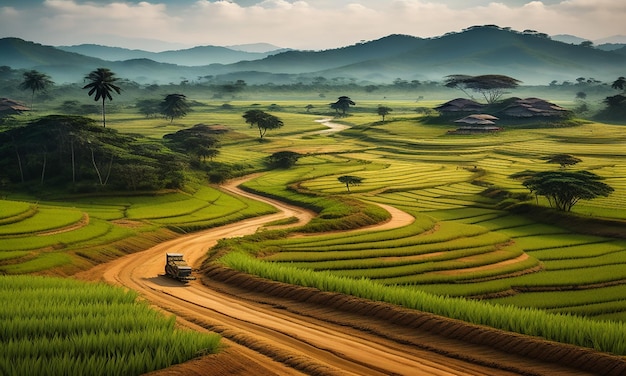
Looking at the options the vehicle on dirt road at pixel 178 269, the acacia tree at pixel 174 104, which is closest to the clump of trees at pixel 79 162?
the vehicle on dirt road at pixel 178 269

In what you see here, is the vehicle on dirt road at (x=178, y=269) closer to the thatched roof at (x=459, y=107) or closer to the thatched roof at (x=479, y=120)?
the thatched roof at (x=479, y=120)

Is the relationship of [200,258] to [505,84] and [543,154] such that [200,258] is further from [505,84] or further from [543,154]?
[505,84]

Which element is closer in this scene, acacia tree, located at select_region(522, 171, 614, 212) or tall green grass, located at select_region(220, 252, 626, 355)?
tall green grass, located at select_region(220, 252, 626, 355)

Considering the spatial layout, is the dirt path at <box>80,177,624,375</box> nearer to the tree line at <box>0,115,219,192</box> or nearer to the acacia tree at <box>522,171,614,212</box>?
the acacia tree at <box>522,171,614,212</box>

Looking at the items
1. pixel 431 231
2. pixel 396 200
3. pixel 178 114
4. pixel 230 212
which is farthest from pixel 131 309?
pixel 178 114

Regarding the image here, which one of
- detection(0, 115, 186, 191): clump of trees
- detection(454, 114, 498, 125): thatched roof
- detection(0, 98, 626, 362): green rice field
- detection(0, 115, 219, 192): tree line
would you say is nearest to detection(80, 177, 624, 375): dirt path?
detection(0, 98, 626, 362): green rice field
